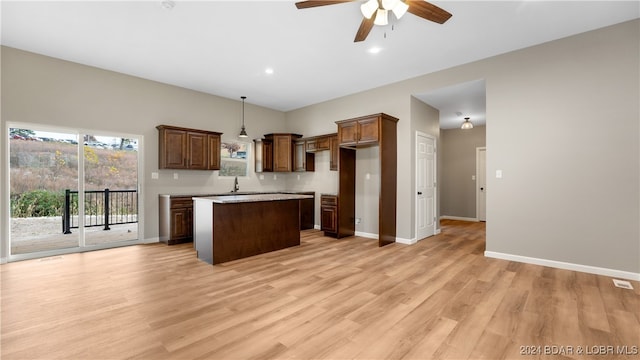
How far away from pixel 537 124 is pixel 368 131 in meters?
2.47

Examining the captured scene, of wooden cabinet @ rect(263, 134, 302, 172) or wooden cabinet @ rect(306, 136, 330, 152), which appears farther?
wooden cabinet @ rect(263, 134, 302, 172)

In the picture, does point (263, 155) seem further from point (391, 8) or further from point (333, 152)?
point (391, 8)

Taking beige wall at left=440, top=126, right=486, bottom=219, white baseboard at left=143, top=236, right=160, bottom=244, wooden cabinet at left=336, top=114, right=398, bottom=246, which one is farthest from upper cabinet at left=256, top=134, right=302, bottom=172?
beige wall at left=440, top=126, right=486, bottom=219

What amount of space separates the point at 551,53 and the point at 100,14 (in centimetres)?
576

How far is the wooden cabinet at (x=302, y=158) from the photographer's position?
22.2 feet

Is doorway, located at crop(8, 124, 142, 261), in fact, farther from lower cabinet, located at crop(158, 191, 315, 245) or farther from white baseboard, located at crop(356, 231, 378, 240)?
white baseboard, located at crop(356, 231, 378, 240)

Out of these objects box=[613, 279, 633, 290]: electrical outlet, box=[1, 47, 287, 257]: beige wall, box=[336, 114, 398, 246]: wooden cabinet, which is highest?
box=[1, 47, 287, 257]: beige wall

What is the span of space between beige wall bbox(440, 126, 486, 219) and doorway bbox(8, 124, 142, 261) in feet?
27.1

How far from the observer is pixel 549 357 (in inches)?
73.8

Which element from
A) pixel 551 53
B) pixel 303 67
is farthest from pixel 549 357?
pixel 303 67

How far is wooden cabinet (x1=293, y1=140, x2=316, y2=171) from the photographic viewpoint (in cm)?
677

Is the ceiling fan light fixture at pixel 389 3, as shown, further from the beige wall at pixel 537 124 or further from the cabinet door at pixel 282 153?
the cabinet door at pixel 282 153

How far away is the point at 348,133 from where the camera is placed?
539 centimetres

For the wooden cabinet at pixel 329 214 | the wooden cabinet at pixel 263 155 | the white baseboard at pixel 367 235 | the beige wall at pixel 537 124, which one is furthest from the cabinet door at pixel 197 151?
the white baseboard at pixel 367 235
